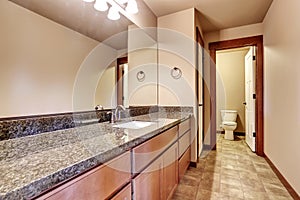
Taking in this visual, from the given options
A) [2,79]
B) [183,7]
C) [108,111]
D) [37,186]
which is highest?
→ [183,7]

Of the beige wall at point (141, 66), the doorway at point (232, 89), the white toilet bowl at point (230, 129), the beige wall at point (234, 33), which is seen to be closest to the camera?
the beige wall at point (141, 66)

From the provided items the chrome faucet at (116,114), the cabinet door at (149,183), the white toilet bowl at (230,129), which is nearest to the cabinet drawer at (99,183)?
the cabinet door at (149,183)

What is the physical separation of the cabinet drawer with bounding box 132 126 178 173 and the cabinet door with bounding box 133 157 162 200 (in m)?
0.05

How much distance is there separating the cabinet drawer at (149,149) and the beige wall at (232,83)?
4021 millimetres

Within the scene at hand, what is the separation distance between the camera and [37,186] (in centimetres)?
49

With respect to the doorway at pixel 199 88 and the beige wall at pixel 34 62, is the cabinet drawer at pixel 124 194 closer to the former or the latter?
the beige wall at pixel 34 62

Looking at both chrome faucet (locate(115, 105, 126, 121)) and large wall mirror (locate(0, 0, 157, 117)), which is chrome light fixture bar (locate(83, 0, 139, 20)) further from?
chrome faucet (locate(115, 105, 126, 121))

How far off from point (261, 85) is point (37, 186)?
351 centimetres

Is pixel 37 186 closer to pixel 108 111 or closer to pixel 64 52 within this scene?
pixel 64 52

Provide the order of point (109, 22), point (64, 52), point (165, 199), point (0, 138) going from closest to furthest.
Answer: point (0, 138)
point (64, 52)
point (165, 199)
point (109, 22)

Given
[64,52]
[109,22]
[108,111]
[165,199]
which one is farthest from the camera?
[109,22]

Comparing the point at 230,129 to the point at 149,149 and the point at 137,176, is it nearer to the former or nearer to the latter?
the point at 149,149

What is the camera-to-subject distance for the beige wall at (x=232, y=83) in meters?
5.11

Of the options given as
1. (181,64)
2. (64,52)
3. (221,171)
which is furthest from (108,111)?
(221,171)
